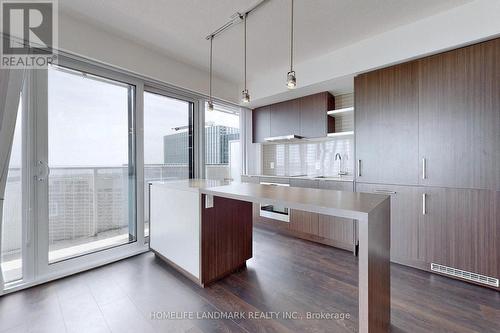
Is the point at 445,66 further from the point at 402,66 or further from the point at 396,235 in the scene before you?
the point at 396,235

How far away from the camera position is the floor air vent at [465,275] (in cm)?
202

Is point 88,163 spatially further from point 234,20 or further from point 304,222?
point 304,222

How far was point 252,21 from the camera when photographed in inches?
90.2

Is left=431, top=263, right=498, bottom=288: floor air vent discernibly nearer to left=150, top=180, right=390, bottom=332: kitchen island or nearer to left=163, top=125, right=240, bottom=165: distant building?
left=150, top=180, right=390, bottom=332: kitchen island

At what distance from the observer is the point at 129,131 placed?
9.36 ft

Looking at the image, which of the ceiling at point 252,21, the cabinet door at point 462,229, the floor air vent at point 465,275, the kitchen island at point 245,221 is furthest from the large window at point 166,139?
the floor air vent at point 465,275

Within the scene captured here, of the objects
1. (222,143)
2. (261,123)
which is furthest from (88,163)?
(261,123)

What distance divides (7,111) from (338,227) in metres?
3.71

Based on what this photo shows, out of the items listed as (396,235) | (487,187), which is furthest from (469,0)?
(396,235)

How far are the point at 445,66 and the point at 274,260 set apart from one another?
9.09 feet

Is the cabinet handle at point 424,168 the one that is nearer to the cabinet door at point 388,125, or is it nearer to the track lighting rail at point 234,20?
the cabinet door at point 388,125

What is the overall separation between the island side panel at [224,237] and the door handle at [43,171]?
5.32ft

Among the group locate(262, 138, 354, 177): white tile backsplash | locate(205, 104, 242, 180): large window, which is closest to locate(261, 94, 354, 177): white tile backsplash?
locate(262, 138, 354, 177): white tile backsplash

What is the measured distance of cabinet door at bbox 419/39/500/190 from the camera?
1992mm
